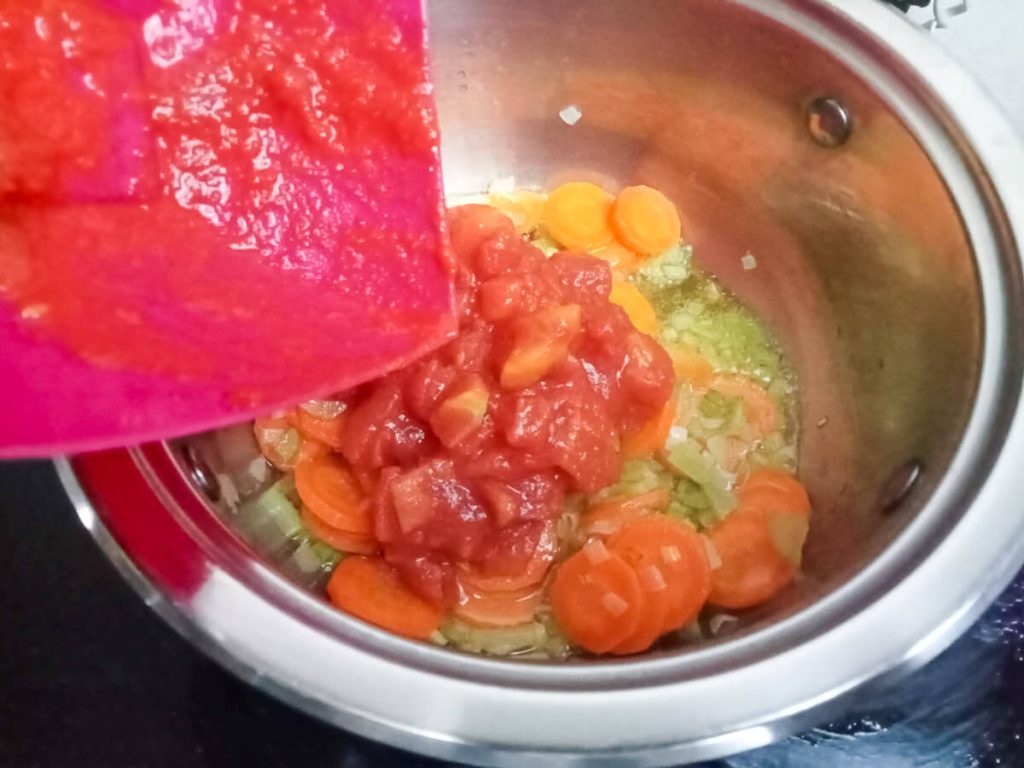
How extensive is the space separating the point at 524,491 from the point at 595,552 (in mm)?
119

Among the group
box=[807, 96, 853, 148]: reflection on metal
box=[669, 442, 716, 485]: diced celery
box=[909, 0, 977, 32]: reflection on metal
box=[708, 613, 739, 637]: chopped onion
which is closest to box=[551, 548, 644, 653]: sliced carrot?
box=[708, 613, 739, 637]: chopped onion

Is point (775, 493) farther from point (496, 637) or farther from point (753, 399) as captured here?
point (496, 637)

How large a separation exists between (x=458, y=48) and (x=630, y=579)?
0.90m

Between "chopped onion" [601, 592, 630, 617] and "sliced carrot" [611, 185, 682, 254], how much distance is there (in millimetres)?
656

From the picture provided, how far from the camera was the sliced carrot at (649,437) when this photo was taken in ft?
4.51

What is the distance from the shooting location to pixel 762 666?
905mm

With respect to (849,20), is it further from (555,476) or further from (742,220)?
(555,476)

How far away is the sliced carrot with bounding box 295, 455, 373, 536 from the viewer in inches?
50.1

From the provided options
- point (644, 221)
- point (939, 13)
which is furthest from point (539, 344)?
point (939, 13)

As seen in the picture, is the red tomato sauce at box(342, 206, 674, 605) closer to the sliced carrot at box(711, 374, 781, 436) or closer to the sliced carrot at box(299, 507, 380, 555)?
the sliced carrot at box(299, 507, 380, 555)

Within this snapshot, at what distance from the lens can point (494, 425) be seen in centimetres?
123

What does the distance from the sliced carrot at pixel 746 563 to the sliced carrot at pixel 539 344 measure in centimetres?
33

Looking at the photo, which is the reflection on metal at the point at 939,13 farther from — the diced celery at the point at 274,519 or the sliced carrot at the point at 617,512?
the diced celery at the point at 274,519

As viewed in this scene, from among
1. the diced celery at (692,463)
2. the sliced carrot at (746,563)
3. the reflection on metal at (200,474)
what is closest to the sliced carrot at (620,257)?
the diced celery at (692,463)
